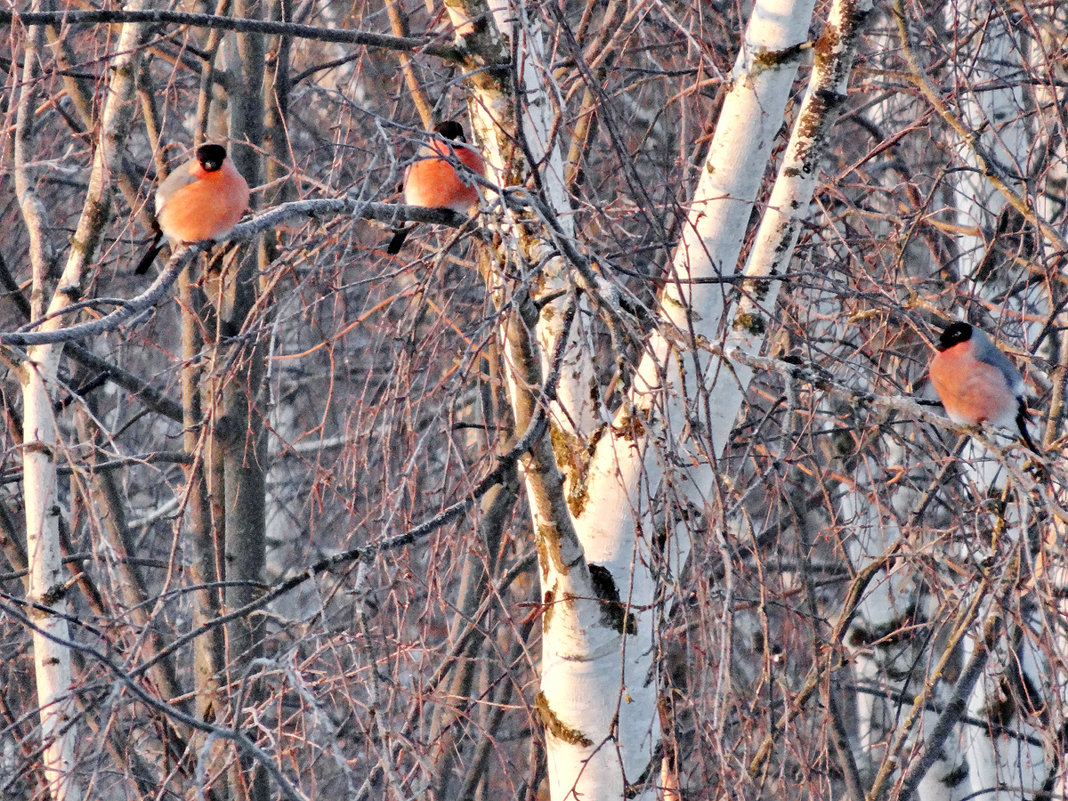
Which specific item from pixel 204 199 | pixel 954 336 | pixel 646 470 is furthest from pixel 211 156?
pixel 954 336

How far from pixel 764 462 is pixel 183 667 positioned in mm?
4164

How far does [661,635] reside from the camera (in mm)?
1635

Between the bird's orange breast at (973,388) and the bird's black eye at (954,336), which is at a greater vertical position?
the bird's black eye at (954,336)

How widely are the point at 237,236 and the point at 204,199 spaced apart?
0.80 m

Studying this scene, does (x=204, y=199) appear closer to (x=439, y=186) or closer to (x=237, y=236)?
(x=439, y=186)

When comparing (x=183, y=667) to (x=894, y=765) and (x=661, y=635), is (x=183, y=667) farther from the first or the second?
(x=661, y=635)

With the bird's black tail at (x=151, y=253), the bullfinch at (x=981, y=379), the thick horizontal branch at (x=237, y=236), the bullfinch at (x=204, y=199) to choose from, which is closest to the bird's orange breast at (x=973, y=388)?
the bullfinch at (x=981, y=379)

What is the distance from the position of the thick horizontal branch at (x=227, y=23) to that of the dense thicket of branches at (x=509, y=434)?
0.6 inches

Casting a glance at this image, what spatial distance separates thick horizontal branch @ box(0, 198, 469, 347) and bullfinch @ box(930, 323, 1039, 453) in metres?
1.41

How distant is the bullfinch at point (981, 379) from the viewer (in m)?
2.73

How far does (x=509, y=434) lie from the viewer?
397 cm

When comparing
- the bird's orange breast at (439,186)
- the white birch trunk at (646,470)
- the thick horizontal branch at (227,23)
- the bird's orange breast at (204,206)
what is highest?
the bird's orange breast at (439,186)

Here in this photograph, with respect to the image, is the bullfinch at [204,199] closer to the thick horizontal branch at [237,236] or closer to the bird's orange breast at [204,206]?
the bird's orange breast at [204,206]

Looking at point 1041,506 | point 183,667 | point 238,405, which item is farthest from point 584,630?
point 183,667
